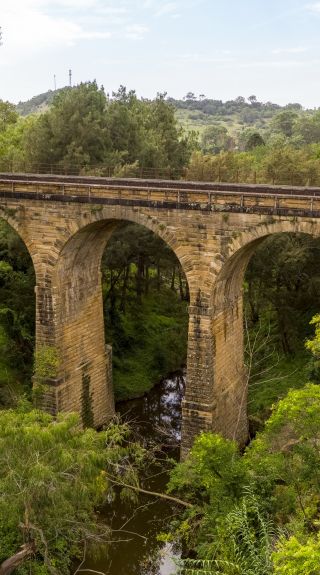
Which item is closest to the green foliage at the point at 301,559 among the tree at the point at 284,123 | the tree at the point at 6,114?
the tree at the point at 6,114

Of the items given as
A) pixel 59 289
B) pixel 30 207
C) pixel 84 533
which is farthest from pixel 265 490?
pixel 30 207

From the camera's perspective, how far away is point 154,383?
1422 inches

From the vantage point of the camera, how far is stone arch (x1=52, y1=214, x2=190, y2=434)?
1041 inches

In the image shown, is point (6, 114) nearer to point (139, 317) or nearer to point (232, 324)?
point (139, 317)

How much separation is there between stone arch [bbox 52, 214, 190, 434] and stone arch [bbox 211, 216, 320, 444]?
4.40m

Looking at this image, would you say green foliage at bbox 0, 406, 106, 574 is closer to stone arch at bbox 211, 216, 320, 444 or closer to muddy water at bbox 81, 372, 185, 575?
muddy water at bbox 81, 372, 185, 575

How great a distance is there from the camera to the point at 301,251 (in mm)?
32062

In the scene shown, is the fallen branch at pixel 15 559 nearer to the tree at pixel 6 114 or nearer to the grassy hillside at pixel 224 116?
the tree at pixel 6 114

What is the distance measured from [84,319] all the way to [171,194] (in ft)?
27.1

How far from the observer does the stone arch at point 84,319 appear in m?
26.5

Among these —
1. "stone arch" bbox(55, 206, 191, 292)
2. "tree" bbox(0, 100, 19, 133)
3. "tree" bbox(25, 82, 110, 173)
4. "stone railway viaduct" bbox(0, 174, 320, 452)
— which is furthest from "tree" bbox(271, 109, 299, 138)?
"stone arch" bbox(55, 206, 191, 292)

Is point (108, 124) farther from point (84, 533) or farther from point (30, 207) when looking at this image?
point (84, 533)

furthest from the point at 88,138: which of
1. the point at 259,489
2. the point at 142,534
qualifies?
the point at 259,489

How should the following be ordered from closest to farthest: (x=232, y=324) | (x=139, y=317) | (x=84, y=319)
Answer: (x=232, y=324) < (x=84, y=319) < (x=139, y=317)
